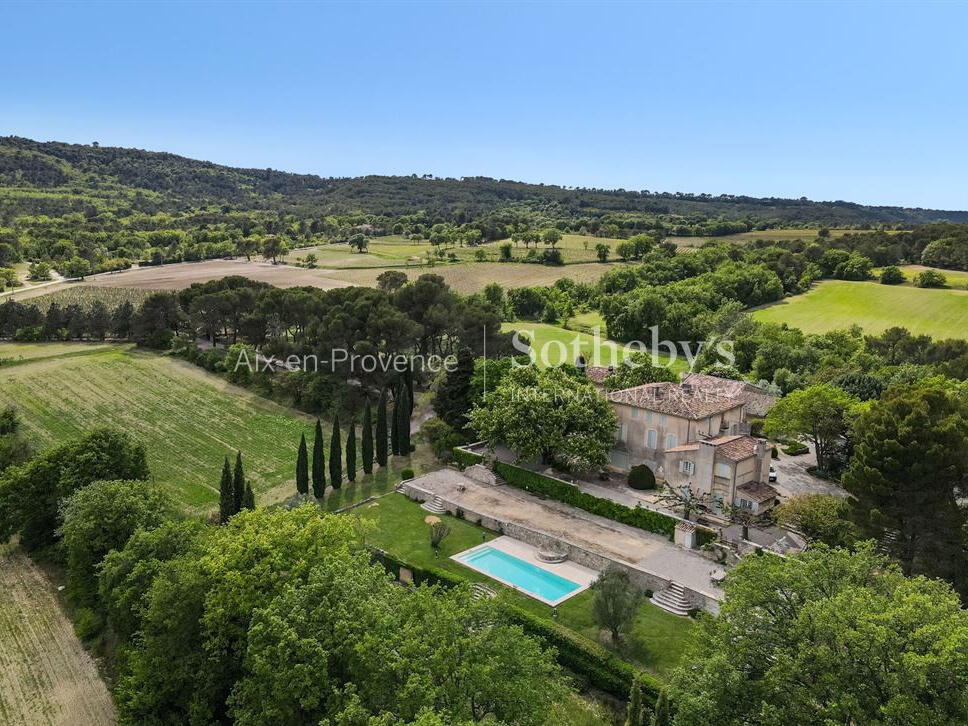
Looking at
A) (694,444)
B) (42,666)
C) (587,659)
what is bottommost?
(42,666)

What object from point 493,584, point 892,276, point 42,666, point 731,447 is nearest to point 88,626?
point 42,666

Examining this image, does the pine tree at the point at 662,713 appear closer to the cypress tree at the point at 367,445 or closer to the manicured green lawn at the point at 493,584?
the manicured green lawn at the point at 493,584

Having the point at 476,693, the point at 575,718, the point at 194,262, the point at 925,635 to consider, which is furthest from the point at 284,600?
the point at 194,262

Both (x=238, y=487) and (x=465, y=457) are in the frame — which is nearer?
(x=238, y=487)

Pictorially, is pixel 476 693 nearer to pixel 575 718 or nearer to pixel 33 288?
pixel 575 718

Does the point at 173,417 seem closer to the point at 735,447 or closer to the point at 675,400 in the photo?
the point at 675,400

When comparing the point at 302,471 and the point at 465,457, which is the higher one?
the point at 302,471

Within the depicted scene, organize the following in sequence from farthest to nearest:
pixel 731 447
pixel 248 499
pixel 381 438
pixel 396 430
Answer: pixel 396 430
pixel 381 438
pixel 731 447
pixel 248 499

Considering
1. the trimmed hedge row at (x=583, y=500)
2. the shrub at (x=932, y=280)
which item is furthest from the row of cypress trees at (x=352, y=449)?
the shrub at (x=932, y=280)
